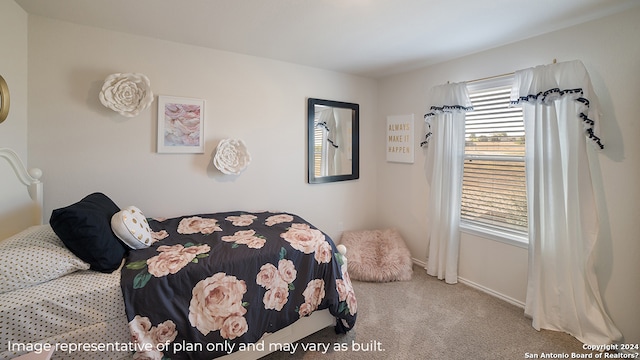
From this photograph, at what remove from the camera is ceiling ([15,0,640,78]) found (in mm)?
1797

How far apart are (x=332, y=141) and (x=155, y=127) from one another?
1.91 m

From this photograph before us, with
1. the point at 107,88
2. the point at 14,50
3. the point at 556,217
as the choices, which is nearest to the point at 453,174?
the point at 556,217

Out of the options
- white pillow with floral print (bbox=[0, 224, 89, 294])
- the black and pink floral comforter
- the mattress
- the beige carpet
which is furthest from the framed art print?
the beige carpet

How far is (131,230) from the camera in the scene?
5.57 ft

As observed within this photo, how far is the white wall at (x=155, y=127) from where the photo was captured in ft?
6.80

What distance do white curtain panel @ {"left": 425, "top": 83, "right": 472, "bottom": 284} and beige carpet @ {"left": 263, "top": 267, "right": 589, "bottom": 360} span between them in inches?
14.8

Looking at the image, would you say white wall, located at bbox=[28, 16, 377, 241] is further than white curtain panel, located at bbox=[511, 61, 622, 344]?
Yes

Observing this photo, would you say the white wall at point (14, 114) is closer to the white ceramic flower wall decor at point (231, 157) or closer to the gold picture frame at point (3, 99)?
the gold picture frame at point (3, 99)

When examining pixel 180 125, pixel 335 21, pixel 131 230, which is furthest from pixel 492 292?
pixel 180 125

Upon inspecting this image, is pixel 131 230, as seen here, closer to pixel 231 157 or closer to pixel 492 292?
pixel 231 157

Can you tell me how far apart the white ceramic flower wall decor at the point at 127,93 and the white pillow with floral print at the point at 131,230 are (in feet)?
3.02

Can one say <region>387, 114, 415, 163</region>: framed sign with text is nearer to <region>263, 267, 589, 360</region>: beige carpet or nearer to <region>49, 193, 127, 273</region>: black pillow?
<region>263, 267, 589, 360</region>: beige carpet

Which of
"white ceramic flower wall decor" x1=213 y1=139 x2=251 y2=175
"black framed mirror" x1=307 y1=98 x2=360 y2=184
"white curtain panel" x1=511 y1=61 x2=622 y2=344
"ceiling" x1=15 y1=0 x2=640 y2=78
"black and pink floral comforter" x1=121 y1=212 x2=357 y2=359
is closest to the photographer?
"black and pink floral comforter" x1=121 y1=212 x2=357 y2=359

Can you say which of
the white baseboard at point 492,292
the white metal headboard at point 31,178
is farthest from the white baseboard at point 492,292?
the white metal headboard at point 31,178
